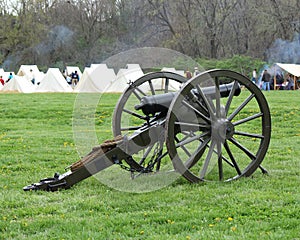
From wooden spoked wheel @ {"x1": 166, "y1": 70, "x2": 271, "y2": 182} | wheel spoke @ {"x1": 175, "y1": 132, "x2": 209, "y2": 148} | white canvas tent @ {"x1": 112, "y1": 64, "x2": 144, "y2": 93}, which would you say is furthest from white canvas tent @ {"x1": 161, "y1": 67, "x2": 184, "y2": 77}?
wheel spoke @ {"x1": 175, "y1": 132, "x2": 209, "y2": 148}

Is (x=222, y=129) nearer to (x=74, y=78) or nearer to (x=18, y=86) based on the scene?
(x=18, y=86)

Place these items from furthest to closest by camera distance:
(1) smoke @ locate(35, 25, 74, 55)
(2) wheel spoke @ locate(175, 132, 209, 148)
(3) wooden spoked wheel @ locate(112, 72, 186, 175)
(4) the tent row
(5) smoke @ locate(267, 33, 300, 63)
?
(1) smoke @ locate(35, 25, 74, 55) < (5) smoke @ locate(267, 33, 300, 63) < (3) wooden spoked wheel @ locate(112, 72, 186, 175) < (4) the tent row < (2) wheel spoke @ locate(175, 132, 209, 148)

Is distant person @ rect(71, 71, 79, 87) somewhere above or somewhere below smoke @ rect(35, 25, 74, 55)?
below

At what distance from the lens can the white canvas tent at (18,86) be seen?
3045 centimetres

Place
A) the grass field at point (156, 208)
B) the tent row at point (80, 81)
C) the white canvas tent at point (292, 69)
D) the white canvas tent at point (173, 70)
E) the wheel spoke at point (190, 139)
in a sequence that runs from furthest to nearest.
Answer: the white canvas tent at point (292, 69) < the white canvas tent at point (173, 70) < the tent row at point (80, 81) < the wheel spoke at point (190, 139) < the grass field at point (156, 208)

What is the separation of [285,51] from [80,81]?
20319 mm

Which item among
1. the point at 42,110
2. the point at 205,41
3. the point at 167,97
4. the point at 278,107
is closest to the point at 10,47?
the point at 205,41

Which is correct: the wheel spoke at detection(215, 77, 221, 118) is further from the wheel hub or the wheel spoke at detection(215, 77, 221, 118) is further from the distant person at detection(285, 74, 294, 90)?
the distant person at detection(285, 74, 294, 90)

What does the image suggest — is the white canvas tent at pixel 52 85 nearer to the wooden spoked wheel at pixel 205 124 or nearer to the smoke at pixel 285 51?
the smoke at pixel 285 51

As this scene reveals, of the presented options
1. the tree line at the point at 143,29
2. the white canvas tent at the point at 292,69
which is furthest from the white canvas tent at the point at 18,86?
the white canvas tent at the point at 292,69

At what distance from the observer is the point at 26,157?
9.17 meters

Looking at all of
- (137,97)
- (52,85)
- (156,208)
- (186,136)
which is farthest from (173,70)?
(52,85)

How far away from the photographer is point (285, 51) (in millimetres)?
42250

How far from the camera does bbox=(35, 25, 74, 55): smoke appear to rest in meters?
52.3
